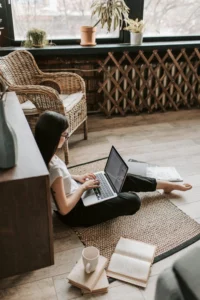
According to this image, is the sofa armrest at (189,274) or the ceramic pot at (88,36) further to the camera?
the ceramic pot at (88,36)

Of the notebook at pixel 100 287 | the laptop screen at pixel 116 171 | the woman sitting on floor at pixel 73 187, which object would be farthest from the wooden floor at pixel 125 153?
the laptop screen at pixel 116 171

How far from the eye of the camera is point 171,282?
891 mm

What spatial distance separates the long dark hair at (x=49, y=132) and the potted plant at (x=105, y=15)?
1905mm

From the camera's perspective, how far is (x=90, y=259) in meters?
1.43

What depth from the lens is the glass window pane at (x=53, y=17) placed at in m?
3.11

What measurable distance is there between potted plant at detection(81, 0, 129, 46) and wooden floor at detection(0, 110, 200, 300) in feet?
2.68

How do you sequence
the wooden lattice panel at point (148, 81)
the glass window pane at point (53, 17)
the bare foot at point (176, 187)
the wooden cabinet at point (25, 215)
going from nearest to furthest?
1. the wooden cabinet at point (25, 215)
2. the bare foot at point (176, 187)
3. the glass window pane at point (53, 17)
4. the wooden lattice panel at point (148, 81)

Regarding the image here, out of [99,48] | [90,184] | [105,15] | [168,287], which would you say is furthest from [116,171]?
[105,15]

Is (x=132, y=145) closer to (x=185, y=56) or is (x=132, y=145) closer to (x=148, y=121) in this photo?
(x=148, y=121)

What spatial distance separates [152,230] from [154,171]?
1.91ft

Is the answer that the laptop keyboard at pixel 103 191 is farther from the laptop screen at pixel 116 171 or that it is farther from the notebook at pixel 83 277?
the notebook at pixel 83 277

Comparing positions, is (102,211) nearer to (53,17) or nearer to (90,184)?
(90,184)

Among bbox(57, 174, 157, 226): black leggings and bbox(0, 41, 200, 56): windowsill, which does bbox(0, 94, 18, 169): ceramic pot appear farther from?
bbox(0, 41, 200, 56): windowsill

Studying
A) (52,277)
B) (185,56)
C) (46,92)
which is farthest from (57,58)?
(52,277)
